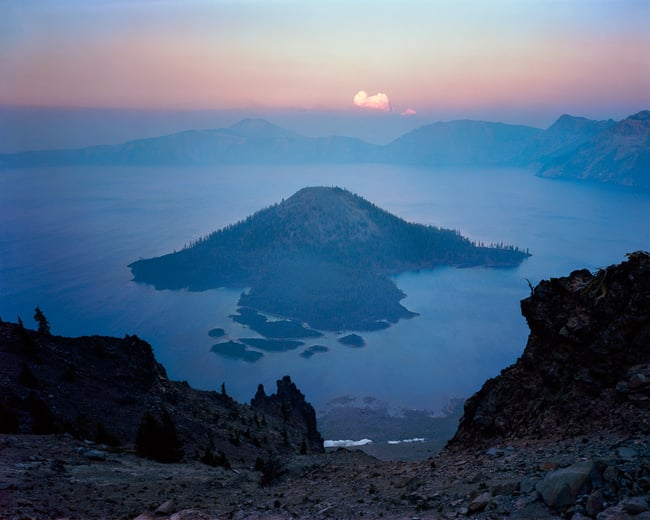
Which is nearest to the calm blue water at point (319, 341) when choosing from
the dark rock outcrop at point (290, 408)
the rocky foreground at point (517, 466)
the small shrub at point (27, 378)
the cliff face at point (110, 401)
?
the dark rock outcrop at point (290, 408)

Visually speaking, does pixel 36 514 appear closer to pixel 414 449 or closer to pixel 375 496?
pixel 375 496

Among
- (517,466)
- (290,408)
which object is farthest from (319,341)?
(517,466)

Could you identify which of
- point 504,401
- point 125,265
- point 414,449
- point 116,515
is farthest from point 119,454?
point 125,265

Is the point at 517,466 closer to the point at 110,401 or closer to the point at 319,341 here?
the point at 110,401

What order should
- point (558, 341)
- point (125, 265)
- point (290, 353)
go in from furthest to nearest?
point (125, 265) → point (290, 353) → point (558, 341)

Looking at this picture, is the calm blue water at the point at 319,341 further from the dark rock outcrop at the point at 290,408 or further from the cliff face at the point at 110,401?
the cliff face at the point at 110,401

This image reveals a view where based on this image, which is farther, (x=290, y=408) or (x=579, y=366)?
(x=290, y=408)

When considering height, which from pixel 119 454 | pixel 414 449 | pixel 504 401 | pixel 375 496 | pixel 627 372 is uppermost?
pixel 627 372
